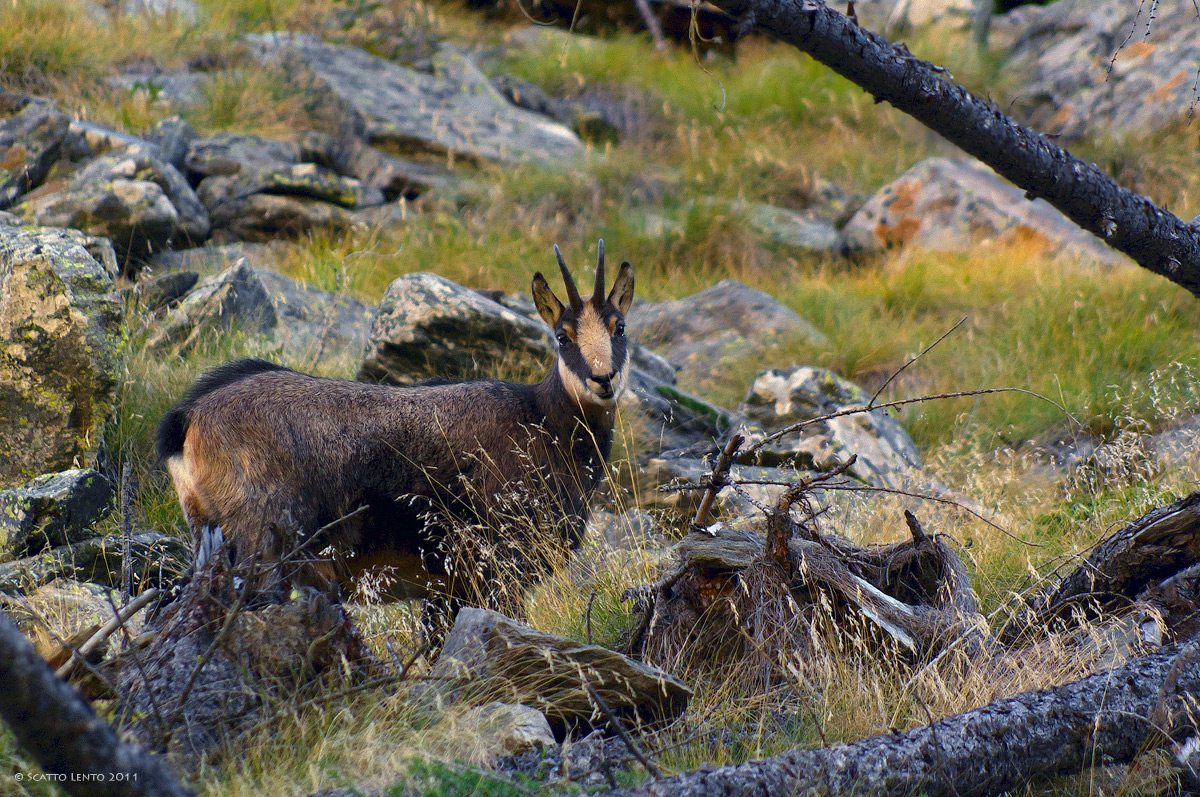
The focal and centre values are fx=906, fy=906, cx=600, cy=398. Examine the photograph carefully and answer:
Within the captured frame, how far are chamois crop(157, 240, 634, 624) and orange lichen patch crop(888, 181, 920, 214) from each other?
7246 millimetres

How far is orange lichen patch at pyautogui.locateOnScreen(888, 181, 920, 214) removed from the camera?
11703 millimetres

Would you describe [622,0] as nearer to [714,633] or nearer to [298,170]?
[298,170]

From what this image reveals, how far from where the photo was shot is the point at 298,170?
10.8 metres

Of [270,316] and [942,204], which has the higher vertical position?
[942,204]

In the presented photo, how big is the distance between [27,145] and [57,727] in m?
8.96

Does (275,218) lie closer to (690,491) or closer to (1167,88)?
(690,491)

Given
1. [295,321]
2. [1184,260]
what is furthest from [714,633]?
[295,321]

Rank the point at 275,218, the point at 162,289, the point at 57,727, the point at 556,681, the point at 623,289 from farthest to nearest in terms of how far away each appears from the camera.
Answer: the point at 275,218
the point at 162,289
the point at 623,289
the point at 556,681
the point at 57,727

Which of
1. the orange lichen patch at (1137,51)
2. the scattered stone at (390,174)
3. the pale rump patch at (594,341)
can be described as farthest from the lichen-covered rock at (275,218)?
the orange lichen patch at (1137,51)

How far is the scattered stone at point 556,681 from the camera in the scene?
10.8 ft

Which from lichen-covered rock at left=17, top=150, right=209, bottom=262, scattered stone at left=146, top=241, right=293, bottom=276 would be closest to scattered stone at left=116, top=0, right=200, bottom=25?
lichen-covered rock at left=17, top=150, right=209, bottom=262

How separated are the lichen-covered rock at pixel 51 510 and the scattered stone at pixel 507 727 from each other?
3.00m

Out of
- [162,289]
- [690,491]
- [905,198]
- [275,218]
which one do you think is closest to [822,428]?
[690,491]

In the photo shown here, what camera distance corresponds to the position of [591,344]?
17.8ft
